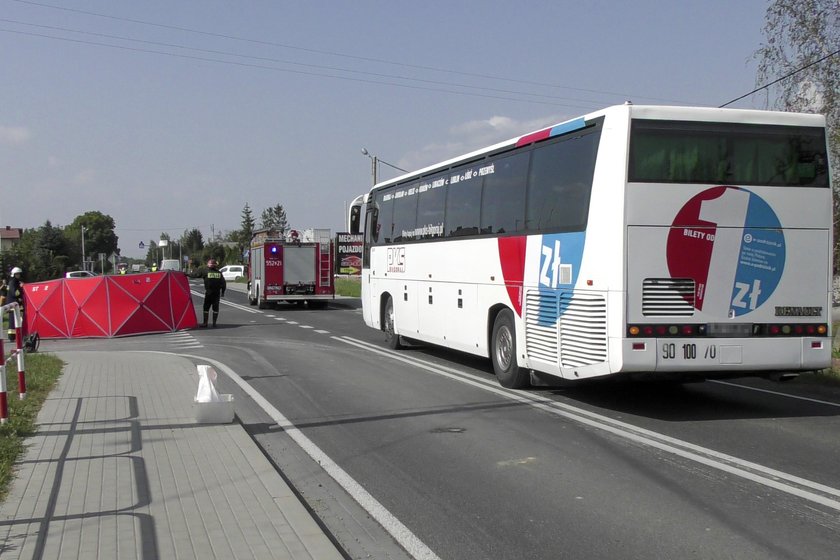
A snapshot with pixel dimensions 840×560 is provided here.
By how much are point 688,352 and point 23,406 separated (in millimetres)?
7454

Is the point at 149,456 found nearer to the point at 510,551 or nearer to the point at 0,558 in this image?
the point at 0,558

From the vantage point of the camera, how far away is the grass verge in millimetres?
6812

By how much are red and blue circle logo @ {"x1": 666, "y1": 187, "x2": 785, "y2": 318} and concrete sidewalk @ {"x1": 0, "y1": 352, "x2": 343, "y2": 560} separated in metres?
4.95

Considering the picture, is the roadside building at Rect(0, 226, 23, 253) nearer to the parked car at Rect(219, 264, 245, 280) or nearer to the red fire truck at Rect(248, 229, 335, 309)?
the parked car at Rect(219, 264, 245, 280)

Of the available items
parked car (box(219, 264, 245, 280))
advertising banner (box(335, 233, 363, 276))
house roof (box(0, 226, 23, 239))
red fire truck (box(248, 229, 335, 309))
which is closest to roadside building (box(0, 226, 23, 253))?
house roof (box(0, 226, 23, 239))

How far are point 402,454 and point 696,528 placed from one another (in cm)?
299

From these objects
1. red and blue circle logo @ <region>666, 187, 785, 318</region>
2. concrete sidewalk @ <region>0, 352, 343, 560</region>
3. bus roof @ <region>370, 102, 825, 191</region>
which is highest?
bus roof @ <region>370, 102, 825, 191</region>

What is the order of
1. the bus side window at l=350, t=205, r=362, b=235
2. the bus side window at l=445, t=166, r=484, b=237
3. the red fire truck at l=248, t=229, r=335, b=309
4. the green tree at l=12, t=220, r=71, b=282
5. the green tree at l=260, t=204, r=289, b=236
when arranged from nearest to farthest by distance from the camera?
the bus side window at l=445, t=166, r=484, b=237 → the bus side window at l=350, t=205, r=362, b=235 → the red fire truck at l=248, t=229, r=335, b=309 → the green tree at l=12, t=220, r=71, b=282 → the green tree at l=260, t=204, r=289, b=236

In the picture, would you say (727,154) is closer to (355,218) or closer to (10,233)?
(355,218)

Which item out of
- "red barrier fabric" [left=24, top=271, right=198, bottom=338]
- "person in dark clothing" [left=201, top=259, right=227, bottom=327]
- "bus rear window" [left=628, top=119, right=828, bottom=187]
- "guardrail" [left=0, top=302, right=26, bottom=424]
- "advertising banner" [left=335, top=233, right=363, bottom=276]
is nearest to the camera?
"guardrail" [left=0, top=302, right=26, bottom=424]

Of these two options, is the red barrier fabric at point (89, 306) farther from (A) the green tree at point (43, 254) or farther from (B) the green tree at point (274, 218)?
(B) the green tree at point (274, 218)

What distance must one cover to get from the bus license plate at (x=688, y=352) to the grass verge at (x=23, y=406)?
6.28 m

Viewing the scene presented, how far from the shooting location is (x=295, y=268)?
1286 inches

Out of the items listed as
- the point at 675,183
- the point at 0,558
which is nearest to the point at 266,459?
the point at 0,558
